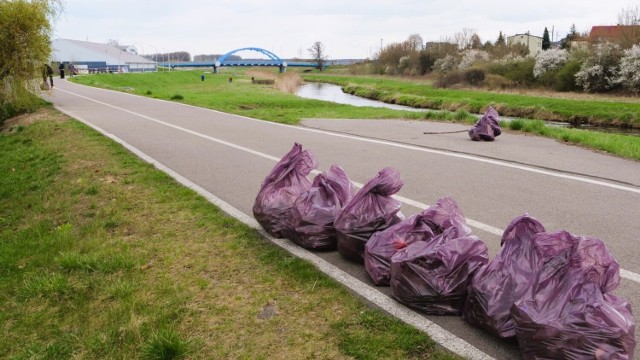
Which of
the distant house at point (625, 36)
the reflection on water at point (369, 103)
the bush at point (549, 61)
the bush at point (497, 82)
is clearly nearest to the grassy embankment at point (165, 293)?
→ the reflection on water at point (369, 103)

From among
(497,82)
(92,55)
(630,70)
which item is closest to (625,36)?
(630,70)

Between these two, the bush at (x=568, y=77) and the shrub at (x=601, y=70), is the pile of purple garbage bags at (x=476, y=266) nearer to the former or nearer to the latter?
the shrub at (x=601, y=70)

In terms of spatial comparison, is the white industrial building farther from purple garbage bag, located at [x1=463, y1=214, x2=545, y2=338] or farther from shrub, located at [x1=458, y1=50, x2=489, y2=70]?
purple garbage bag, located at [x1=463, y1=214, x2=545, y2=338]

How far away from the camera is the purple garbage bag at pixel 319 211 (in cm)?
480

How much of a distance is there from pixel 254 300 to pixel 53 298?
1.82 meters

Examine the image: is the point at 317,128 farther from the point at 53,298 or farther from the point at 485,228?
the point at 53,298

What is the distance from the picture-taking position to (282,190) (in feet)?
17.6

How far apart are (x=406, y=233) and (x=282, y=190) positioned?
179 centimetres

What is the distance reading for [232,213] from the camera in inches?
240

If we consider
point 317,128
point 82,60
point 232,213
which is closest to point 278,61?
point 82,60

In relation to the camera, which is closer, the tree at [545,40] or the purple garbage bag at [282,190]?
the purple garbage bag at [282,190]

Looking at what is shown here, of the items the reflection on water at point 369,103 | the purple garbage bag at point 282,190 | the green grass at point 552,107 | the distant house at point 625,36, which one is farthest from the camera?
the distant house at point 625,36

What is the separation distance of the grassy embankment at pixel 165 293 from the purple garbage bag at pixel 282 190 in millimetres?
229

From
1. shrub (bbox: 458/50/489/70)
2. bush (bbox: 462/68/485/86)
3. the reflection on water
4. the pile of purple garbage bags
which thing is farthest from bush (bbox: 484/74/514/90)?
the pile of purple garbage bags
